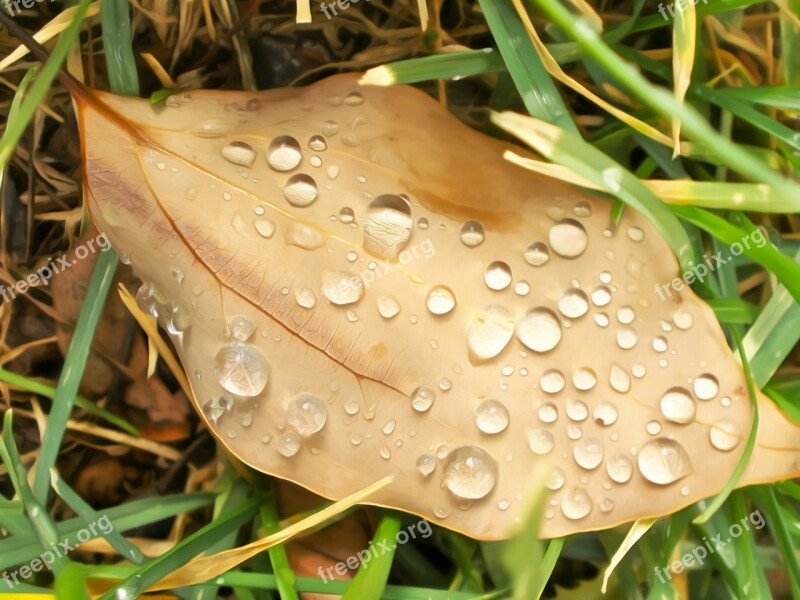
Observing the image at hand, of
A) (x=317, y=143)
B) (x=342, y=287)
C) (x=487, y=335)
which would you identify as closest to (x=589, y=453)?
(x=487, y=335)

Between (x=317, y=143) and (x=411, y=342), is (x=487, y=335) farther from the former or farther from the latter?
(x=317, y=143)

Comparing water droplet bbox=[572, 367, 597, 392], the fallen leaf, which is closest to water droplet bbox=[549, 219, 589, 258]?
the fallen leaf

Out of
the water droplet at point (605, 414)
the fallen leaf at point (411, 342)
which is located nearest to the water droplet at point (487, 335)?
the fallen leaf at point (411, 342)

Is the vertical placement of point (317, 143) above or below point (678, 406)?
above

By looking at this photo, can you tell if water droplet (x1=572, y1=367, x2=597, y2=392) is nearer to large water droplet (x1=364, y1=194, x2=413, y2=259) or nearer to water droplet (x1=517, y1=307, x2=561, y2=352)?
water droplet (x1=517, y1=307, x2=561, y2=352)

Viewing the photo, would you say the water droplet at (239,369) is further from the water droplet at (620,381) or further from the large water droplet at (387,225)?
the water droplet at (620,381)

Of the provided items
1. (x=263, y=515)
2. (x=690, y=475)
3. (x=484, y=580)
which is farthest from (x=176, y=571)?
(x=690, y=475)
